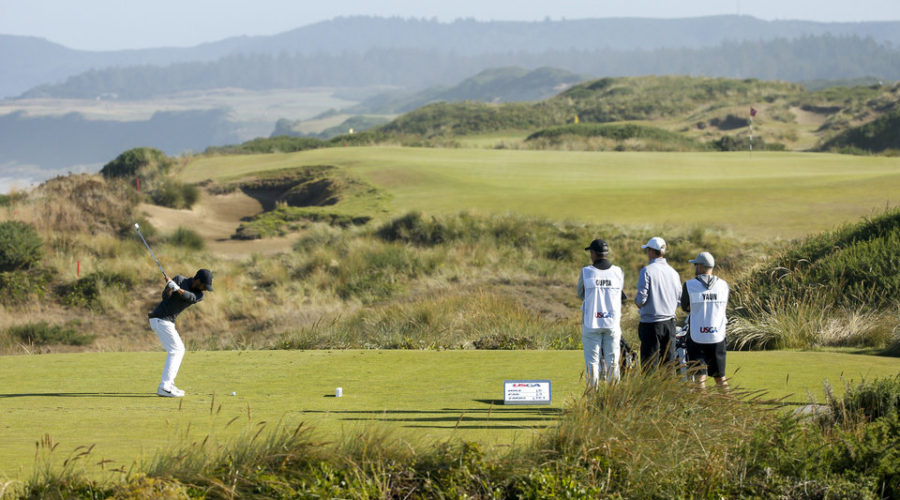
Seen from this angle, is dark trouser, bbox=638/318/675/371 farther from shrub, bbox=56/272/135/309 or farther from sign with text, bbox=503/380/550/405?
shrub, bbox=56/272/135/309

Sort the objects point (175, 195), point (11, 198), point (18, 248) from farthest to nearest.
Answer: point (175, 195) < point (11, 198) < point (18, 248)

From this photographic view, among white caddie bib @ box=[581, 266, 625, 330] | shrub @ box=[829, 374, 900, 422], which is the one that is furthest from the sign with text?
shrub @ box=[829, 374, 900, 422]

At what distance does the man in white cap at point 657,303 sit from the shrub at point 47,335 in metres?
15.0

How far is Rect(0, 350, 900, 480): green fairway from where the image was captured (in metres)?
7.68

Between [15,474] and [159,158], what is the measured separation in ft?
131

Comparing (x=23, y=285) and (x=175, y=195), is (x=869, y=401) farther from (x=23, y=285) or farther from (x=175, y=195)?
(x=175, y=195)

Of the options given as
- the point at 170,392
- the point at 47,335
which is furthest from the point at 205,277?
the point at 47,335

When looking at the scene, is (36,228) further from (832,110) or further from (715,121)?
(832,110)

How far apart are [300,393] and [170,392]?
130 cm

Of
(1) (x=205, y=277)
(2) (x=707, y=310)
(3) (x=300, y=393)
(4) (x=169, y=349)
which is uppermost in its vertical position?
(1) (x=205, y=277)

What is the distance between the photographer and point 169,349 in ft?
31.6

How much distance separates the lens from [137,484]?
20.2 ft

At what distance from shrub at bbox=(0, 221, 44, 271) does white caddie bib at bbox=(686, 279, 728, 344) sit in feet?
67.2

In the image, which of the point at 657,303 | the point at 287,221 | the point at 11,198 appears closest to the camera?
the point at 657,303
